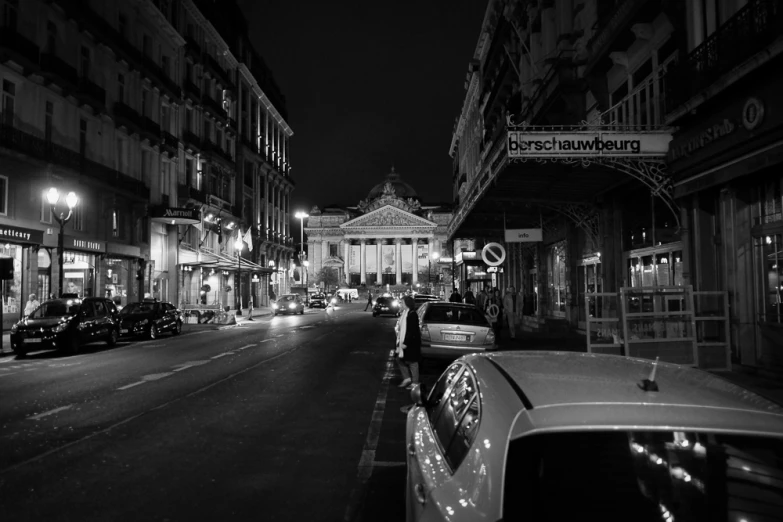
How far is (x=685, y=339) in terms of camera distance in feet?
36.4

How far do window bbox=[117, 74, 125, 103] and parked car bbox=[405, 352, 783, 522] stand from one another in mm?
37792

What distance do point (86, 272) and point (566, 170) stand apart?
26.1 m

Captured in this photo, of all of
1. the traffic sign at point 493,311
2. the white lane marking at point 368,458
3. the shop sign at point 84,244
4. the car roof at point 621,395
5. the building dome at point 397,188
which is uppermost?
the building dome at point 397,188

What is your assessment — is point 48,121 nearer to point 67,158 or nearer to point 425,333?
point 67,158

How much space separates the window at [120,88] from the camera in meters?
35.7

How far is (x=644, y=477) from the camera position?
2738 mm

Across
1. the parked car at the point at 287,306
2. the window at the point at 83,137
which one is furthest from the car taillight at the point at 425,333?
the parked car at the point at 287,306

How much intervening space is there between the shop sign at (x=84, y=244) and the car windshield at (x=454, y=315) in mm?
21265

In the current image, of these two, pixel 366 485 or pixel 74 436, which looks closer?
pixel 366 485

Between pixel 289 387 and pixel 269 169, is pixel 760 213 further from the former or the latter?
pixel 269 169

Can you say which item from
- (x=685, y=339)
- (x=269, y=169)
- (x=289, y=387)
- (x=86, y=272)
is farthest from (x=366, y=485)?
(x=269, y=169)

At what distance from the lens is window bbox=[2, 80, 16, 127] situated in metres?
26.0

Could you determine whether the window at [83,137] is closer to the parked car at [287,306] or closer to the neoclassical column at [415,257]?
the parked car at [287,306]

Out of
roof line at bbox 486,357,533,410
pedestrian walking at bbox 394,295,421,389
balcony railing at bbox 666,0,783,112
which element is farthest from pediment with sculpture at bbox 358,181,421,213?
roof line at bbox 486,357,533,410
